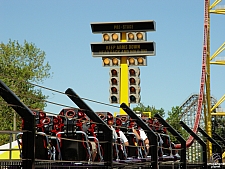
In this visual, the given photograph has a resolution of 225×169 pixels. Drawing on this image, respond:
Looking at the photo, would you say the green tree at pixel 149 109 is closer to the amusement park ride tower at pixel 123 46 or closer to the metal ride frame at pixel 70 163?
the amusement park ride tower at pixel 123 46

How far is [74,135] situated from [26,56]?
127ft

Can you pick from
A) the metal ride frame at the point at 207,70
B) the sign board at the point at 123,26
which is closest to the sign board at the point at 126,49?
the sign board at the point at 123,26

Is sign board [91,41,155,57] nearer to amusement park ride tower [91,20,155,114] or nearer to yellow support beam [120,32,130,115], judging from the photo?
amusement park ride tower [91,20,155,114]

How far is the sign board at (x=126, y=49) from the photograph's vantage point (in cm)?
2991

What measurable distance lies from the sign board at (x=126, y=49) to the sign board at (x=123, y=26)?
0.81 meters

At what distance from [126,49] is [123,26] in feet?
5.22

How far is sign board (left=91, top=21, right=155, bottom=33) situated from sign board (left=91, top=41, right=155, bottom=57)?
81 centimetres

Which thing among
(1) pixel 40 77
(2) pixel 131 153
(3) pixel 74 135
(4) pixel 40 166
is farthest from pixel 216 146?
(1) pixel 40 77

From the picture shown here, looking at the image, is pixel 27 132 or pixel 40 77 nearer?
pixel 27 132

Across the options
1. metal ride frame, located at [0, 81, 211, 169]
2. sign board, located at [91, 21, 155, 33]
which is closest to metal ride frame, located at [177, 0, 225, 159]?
sign board, located at [91, 21, 155, 33]

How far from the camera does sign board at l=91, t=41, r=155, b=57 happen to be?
2991cm

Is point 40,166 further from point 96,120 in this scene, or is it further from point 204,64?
point 204,64

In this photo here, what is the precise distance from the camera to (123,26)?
31203 millimetres

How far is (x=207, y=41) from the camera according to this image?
49562 mm
